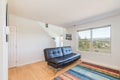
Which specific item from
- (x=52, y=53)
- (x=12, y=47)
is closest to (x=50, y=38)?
(x=52, y=53)

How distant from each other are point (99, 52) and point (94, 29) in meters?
1.09

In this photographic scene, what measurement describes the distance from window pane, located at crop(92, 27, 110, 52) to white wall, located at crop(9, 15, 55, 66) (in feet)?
8.77

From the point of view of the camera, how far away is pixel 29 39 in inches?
160

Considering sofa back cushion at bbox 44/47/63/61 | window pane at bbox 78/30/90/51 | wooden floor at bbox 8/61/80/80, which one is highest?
window pane at bbox 78/30/90/51

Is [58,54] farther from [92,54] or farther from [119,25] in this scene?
[119,25]

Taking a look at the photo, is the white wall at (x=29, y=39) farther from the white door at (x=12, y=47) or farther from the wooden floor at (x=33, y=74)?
the wooden floor at (x=33, y=74)

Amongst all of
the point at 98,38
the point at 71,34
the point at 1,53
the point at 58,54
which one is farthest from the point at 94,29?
the point at 1,53

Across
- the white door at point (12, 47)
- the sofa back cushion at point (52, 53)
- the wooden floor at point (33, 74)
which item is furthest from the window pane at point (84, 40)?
the white door at point (12, 47)

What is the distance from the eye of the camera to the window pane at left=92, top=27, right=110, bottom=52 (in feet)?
11.2

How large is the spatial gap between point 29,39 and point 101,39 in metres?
3.41

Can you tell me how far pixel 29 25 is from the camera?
4.07 meters

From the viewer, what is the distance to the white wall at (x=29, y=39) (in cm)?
369

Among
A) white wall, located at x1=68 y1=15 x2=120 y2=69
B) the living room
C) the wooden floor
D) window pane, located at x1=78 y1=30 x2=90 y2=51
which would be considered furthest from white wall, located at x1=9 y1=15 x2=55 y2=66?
white wall, located at x1=68 y1=15 x2=120 y2=69

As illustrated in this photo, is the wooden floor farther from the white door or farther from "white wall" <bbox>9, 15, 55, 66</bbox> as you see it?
"white wall" <bbox>9, 15, 55, 66</bbox>
